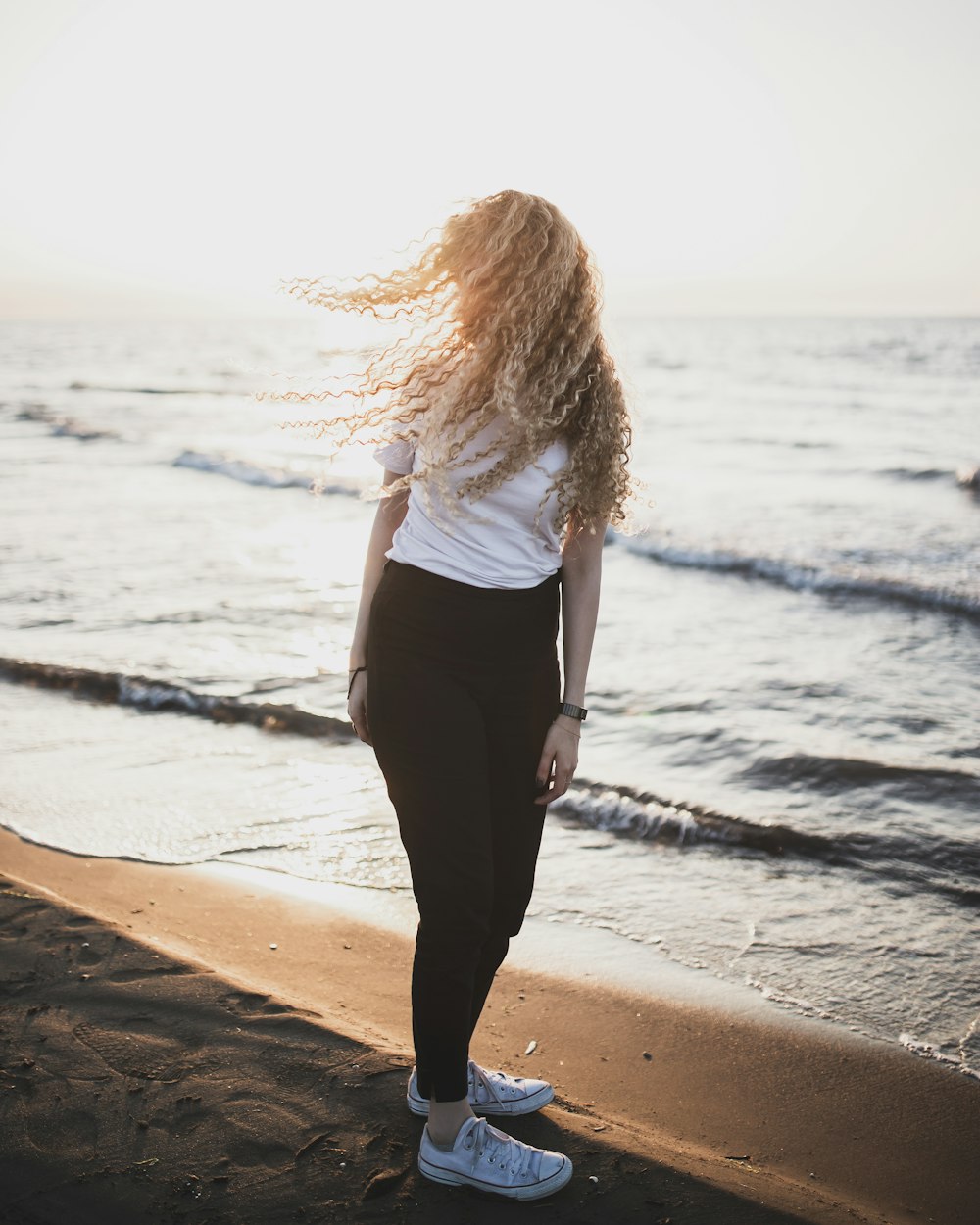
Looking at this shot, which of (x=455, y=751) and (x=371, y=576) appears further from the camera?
(x=371, y=576)

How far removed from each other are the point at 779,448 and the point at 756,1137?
746 inches

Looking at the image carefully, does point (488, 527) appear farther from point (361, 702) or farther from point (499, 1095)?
point (499, 1095)

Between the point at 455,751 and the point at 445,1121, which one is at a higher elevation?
the point at 455,751

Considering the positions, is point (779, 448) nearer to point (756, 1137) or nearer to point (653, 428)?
point (653, 428)

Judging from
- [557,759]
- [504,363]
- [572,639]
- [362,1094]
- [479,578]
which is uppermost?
[504,363]

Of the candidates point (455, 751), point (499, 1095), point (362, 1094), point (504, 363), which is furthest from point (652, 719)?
point (504, 363)

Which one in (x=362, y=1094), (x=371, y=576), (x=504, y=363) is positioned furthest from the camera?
(x=362, y=1094)

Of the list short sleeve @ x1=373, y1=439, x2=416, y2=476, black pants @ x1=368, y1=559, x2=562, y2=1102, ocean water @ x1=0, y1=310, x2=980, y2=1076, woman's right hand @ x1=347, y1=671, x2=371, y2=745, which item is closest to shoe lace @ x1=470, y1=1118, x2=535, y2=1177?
black pants @ x1=368, y1=559, x2=562, y2=1102

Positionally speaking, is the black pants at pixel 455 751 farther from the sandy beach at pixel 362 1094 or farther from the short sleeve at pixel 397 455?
the sandy beach at pixel 362 1094

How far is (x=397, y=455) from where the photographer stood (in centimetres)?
230

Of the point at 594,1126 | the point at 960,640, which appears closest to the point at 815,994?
the point at 594,1126

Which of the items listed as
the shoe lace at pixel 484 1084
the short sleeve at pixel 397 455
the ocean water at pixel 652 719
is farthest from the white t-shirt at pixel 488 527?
the shoe lace at pixel 484 1084

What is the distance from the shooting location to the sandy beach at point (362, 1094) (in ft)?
7.52

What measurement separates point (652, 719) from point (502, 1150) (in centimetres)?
394
